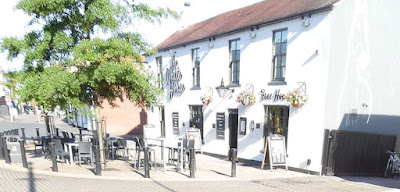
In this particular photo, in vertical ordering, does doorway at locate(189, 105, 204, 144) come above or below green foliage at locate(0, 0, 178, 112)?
below

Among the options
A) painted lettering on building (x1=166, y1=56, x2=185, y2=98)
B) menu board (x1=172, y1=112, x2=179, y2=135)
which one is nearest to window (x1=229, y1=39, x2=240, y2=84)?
painted lettering on building (x1=166, y1=56, x2=185, y2=98)

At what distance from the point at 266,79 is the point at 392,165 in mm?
5552

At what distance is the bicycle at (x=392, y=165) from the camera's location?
8.14 meters

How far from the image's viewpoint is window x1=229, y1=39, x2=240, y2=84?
1016 cm

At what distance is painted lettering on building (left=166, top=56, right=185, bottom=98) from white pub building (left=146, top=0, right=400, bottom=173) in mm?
1821

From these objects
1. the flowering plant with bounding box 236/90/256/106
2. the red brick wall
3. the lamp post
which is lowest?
the red brick wall

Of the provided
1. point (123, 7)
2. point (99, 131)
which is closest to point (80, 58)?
point (123, 7)

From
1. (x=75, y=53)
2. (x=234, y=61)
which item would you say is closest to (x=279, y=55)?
(x=234, y=61)

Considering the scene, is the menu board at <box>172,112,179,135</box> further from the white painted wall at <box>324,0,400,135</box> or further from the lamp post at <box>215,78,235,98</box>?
the white painted wall at <box>324,0,400,135</box>

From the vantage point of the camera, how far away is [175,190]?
5637 millimetres

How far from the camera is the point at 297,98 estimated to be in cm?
761

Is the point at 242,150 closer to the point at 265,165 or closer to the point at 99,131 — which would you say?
the point at 265,165

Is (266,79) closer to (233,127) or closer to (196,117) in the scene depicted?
(233,127)

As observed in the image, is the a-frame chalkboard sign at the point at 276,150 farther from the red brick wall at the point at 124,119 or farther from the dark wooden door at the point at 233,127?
the red brick wall at the point at 124,119
